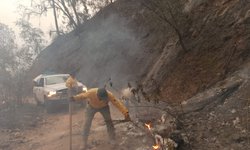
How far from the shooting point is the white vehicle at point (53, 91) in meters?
18.3

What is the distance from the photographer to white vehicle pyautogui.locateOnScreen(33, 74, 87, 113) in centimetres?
1827

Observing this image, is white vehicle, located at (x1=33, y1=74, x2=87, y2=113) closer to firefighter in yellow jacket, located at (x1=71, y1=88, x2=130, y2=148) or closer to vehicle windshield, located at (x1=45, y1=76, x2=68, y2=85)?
vehicle windshield, located at (x1=45, y1=76, x2=68, y2=85)

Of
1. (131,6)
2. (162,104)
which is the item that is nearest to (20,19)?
(131,6)

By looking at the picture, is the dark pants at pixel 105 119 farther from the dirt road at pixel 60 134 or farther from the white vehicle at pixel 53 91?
the white vehicle at pixel 53 91

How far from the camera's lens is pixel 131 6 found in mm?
25672

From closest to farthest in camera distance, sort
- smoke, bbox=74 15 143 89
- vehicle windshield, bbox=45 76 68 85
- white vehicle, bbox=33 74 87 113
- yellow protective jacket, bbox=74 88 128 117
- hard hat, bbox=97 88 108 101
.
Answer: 1. hard hat, bbox=97 88 108 101
2. yellow protective jacket, bbox=74 88 128 117
3. white vehicle, bbox=33 74 87 113
4. vehicle windshield, bbox=45 76 68 85
5. smoke, bbox=74 15 143 89

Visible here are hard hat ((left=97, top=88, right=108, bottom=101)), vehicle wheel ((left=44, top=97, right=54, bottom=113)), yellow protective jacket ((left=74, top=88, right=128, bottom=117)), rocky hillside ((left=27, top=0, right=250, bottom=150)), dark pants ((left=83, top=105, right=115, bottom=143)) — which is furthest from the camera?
vehicle wheel ((left=44, top=97, right=54, bottom=113))

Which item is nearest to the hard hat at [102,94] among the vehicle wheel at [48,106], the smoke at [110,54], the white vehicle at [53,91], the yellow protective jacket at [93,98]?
the yellow protective jacket at [93,98]

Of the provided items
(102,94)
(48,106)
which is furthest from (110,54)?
(102,94)

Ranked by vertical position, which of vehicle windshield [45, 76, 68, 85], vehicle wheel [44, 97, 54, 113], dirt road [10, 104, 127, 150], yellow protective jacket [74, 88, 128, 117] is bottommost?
dirt road [10, 104, 127, 150]

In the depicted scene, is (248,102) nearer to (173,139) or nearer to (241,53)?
(173,139)

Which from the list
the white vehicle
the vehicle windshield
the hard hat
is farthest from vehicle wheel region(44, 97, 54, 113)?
the hard hat

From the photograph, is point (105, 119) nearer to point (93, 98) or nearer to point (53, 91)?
point (93, 98)

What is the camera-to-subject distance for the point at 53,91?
1841cm
